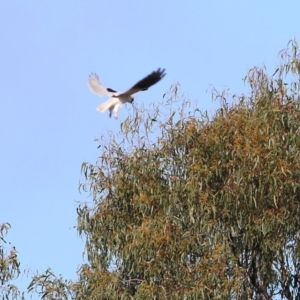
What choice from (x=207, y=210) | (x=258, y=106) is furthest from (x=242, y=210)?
(x=258, y=106)

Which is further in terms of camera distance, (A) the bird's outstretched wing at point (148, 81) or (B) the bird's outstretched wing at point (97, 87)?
(B) the bird's outstretched wing at point (97, 87)

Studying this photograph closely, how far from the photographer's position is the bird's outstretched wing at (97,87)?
38.2 ft

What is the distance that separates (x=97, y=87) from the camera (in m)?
11.7

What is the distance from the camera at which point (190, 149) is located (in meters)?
10.5

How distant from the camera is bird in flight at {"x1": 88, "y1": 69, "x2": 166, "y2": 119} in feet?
35.4

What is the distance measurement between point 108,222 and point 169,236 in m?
1.01

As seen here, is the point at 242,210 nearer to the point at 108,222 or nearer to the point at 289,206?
the point at 289,206

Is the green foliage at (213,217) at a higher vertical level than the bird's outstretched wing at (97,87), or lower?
lower

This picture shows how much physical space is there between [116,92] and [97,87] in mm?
395

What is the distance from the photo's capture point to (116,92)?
11406 millimetres

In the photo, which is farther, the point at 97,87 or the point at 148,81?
the point at 97,87

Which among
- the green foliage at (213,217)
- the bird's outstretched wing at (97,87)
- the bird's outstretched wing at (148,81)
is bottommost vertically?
the green foliage at (213,217)

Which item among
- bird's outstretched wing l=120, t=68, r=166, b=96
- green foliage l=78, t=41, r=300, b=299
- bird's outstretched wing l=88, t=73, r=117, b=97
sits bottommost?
green foliage l=78, t=41, r=300, b=299

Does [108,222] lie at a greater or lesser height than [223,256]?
greater
